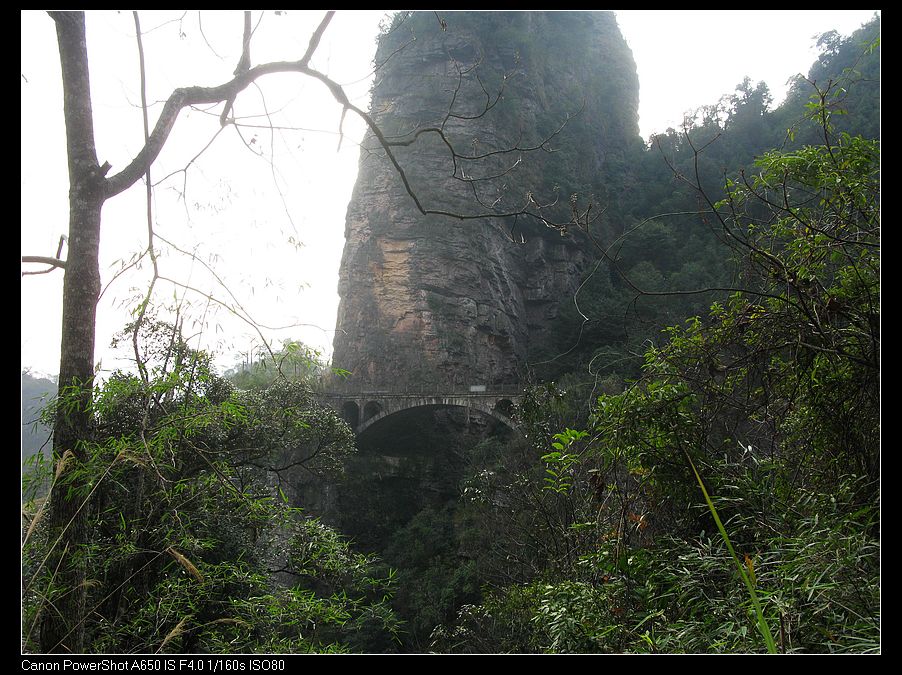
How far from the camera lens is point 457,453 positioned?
16.8 metres

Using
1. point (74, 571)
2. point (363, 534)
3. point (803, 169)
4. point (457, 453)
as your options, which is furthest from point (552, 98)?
point (74, 571)

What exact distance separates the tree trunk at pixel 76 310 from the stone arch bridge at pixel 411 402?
46.2 feet

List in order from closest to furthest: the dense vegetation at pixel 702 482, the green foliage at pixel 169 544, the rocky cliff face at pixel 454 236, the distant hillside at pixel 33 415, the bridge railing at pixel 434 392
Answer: the dense vegetation at pixel 702 482, the green foliage at pixel 169 544, the distant hillside at pixel 33 415, the bridge railing at pixel 434 392, the rocky cliff face at pixel 454 236

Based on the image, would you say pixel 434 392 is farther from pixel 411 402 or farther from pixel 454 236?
pixel 454 236

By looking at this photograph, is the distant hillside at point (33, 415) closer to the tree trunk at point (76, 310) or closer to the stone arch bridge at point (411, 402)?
Answer: the tree trunk at point (76, 310)

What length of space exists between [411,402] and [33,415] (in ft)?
46.2

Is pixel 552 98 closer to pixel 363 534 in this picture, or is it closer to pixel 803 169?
pixel 363 534

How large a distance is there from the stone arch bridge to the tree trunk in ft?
46.2

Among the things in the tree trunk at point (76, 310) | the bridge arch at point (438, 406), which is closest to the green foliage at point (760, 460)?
the tree trunk at point (76, 310)

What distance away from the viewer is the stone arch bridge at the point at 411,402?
15.7 metres

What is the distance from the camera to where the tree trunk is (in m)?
1.45
